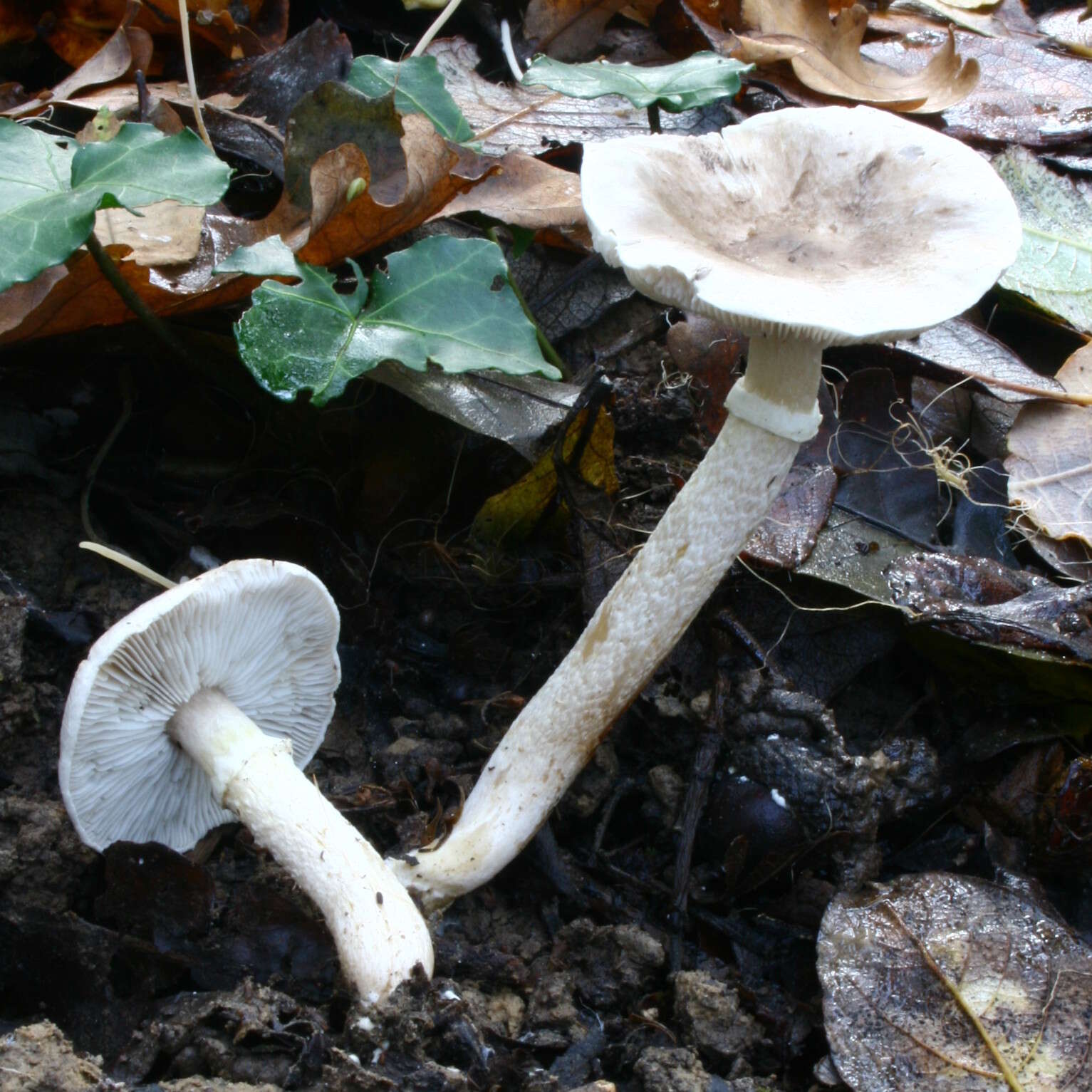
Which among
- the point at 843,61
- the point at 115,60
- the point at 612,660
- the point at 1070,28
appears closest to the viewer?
the point at 612,660

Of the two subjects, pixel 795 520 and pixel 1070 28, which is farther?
pixel 1070 28

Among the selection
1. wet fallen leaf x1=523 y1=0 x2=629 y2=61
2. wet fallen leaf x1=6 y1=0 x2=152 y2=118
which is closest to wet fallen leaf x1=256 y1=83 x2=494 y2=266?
wet fallen leaf x1=6 y1=0 x2=152 y2=118

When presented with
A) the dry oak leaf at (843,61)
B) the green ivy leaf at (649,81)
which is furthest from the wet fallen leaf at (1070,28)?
the green ivy leaf at (649,81)

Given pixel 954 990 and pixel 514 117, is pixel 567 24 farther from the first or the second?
pixel 954 990

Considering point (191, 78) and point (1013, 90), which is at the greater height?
point (1013, 90)

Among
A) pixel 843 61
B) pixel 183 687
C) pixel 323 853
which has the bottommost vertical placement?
pixel 323 853

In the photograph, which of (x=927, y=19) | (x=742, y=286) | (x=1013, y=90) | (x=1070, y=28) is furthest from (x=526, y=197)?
(x=1070, y=28)

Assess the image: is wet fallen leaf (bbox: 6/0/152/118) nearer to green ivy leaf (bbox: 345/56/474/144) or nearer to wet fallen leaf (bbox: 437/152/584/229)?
green ivy leaf (bbox: 345/56/474/144)
